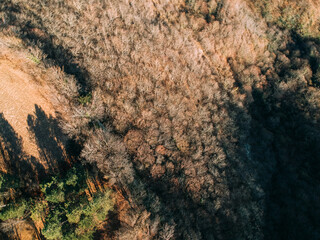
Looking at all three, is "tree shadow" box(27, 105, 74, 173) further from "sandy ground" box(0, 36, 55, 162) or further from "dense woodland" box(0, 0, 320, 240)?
"dense woodland" box(0, 0, 320, 240)

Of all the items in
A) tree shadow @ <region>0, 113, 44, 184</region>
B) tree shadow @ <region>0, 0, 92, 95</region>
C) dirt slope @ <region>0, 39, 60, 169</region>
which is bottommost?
tree shadow @ <region>0, 113, 44, 184</region>

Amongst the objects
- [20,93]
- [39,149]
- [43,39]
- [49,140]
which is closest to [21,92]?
[20,93]

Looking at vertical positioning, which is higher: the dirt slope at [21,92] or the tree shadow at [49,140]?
the dirt slope at [21,92]

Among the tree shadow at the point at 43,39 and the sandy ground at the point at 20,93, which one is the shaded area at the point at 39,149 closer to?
the sandy ground at the point at 20,93

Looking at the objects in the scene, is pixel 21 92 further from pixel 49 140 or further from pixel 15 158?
pixel 15 158

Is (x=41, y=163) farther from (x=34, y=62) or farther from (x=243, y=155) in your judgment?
(x=243, y=155)

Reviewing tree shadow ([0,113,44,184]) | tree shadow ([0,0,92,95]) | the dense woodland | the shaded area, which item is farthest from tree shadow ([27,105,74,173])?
tree shadow ([0,0,92,95])

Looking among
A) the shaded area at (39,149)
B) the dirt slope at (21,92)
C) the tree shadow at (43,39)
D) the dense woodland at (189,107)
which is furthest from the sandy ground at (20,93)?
the tree shadow at (43,39)

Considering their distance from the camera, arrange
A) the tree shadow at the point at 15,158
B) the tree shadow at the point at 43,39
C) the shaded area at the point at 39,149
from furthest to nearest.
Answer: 1. the tree shadow at the point at 43,39
2. the shaded area at the point at 39,149
3. the tree shadow at the point at 15,158

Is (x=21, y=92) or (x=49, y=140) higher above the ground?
(x=21, y=92)
